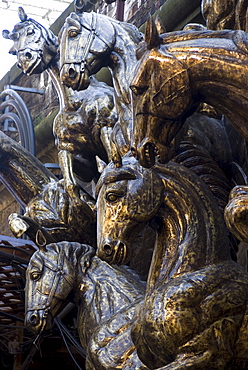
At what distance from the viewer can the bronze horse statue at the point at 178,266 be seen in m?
1.26

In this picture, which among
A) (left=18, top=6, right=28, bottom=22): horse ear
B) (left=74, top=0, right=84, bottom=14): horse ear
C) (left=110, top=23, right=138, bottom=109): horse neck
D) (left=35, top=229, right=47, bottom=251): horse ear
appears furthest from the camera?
(left=18, top=6, right=28, bottom=22): horse ear

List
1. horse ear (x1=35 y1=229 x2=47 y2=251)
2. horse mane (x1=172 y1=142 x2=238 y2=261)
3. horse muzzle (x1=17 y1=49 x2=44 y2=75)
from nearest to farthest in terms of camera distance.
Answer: horse mane (x1=172 y1=142 x2=238 y2=261) → horse ear (x1=35 y1=229 x2=47 y2=251) → horse muzzle (x1=17 y1=49 x2=44 y2=75)

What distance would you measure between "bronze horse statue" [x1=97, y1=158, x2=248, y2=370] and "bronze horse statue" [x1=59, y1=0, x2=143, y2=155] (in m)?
0.69

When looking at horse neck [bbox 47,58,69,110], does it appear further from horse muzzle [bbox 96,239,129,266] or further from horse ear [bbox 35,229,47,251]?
horse muzzle [bbox 96,239,129,266]

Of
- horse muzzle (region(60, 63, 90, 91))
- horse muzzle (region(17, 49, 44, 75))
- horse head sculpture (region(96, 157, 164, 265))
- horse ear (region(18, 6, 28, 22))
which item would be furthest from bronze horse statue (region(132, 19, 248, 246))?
horse ear (region(18, 6, 28, 22))

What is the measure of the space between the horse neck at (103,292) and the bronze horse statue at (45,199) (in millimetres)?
309

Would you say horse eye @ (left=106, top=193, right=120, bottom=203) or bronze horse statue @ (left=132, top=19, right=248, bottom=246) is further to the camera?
horse eye @ (left=106, top=193, right=120, bottom=203)

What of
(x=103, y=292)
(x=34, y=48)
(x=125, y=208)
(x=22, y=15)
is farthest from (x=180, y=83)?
(x=22, y=15)

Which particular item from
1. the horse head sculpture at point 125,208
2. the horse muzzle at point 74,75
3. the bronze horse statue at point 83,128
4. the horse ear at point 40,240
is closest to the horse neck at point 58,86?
the bronze horse statue at point 83,128

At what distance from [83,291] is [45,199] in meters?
0.58

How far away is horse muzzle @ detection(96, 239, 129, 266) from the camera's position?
1.40 metres

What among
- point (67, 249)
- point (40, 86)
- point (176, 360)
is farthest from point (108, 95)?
point (40, 86)

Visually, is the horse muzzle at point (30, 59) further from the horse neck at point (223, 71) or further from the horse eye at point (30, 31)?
the horse neck at point (223, 71)

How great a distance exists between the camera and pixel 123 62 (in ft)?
7.20
